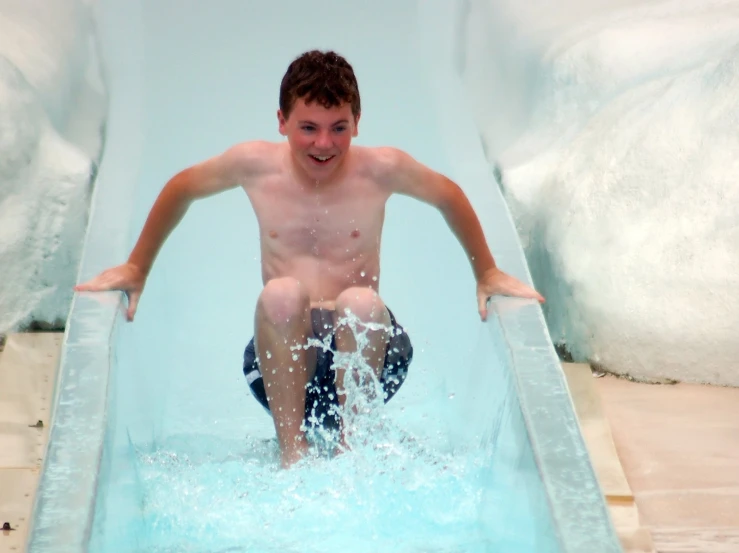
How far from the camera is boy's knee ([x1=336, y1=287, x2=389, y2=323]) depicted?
5.59 ft

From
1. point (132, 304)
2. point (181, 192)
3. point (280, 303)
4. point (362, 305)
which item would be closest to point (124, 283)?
point (132, 304)

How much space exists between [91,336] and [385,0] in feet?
7.34

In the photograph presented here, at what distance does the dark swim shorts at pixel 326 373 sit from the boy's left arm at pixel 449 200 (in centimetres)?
20

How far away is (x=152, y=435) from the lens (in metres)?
2.00

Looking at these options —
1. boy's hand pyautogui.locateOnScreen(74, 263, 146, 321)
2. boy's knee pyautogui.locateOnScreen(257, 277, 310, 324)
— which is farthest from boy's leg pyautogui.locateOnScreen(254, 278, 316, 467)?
boy's hand pyautogui.locateOnScreen(74, 263, 146, 321)

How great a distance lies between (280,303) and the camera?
5.55 ft

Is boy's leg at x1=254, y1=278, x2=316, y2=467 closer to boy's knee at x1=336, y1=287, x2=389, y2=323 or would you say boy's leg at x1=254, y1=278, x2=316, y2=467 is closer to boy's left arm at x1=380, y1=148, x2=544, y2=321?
boy's knee at x1=336, y1=287, x2=389, y2=323

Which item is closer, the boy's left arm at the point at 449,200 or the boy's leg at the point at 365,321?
the boy's leg at the point at 365,321

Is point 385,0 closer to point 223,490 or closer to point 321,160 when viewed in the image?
point 321,160

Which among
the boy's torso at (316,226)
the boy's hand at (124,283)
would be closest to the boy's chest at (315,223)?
the boy's torso at (316,226)

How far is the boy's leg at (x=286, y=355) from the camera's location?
5.57ft

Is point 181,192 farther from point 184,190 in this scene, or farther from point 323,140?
point 323,140

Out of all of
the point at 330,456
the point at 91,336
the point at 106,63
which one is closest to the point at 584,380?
the point at 330,456

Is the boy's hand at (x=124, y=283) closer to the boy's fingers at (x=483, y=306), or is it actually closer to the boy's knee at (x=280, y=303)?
the boy's knee at (x=280, y=303)
